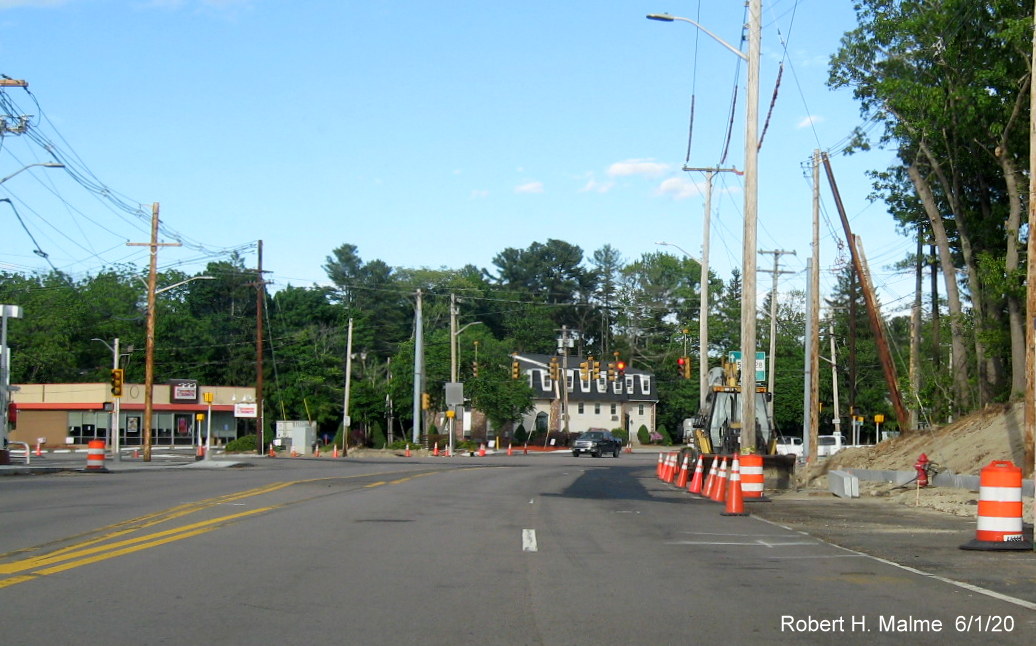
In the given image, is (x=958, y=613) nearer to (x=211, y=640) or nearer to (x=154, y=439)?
(x=211, y=640)

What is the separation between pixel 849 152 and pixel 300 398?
57.1 metres

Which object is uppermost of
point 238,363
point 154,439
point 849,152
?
point 849,152

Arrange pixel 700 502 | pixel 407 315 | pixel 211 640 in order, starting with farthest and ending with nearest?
pixel 407 315 < pixel 700 502 < pixel 211 640

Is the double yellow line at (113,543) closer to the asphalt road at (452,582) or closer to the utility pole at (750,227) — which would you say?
the asphalt road at (452,582)

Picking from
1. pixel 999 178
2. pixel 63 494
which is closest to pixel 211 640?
pixel 63 494

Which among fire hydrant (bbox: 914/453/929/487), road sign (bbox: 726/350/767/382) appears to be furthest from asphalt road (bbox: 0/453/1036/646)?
road sign (bbox: 726/350/767/382)

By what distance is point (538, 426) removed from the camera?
95.9 meters

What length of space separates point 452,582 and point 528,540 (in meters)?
3.78

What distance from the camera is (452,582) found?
9.73 meters

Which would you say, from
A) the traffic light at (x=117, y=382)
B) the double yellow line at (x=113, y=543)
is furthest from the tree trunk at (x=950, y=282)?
the traffic light at (x=117, y=382)

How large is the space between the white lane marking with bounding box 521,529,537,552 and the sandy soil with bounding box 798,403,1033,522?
8.53 metres

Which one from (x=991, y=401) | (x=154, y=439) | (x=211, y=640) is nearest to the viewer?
(x=211, y=640)

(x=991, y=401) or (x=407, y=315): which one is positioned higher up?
Result: (x=407, y=315)

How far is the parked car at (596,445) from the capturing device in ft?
210
